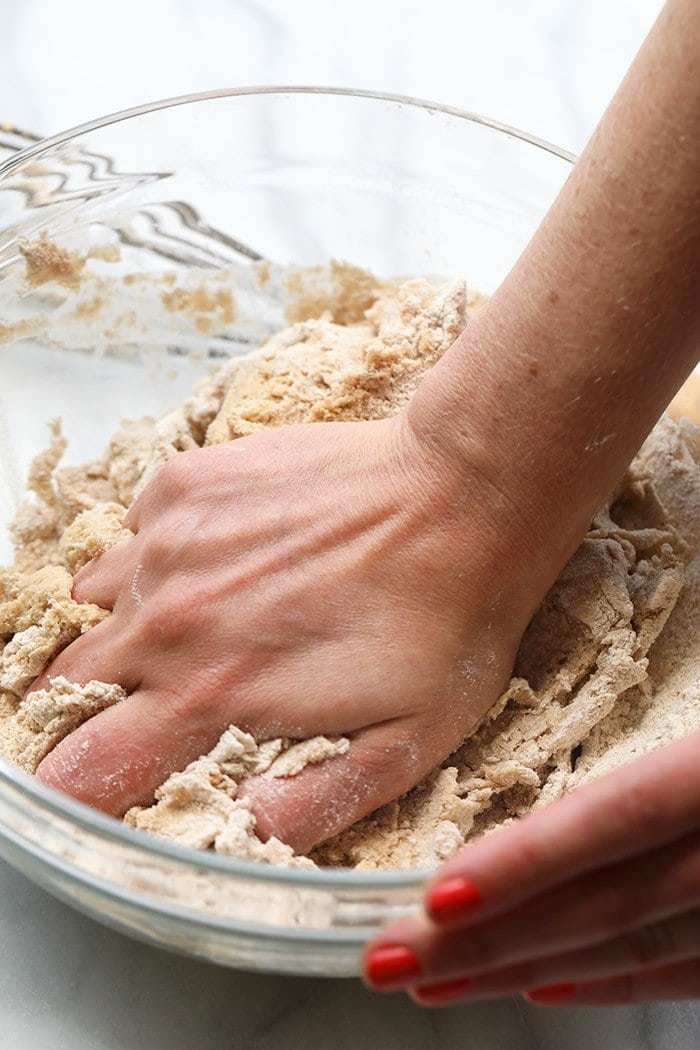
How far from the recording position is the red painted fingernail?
0.62 meters

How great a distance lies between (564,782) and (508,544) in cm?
18

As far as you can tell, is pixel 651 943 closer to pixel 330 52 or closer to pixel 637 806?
pixel 637 806

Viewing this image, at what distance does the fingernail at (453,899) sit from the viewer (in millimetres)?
507

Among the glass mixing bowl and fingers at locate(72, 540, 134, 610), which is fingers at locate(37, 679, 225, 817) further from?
→ the glass mixing bowl

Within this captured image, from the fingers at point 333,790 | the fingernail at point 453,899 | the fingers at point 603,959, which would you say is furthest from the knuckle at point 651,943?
the fingers at point 333,790

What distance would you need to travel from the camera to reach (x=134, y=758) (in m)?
0.74

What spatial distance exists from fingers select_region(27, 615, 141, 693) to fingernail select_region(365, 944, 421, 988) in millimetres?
308

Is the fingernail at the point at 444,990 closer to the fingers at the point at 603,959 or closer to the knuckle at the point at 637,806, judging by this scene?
the fingers at the point at 603,959

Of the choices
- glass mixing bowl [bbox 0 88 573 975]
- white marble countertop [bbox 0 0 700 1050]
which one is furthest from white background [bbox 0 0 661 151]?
glass mixing bowl [bbox 0 88 573 975]

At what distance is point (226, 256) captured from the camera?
1.14 metres

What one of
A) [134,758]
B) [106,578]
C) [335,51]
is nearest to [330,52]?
[335,51]

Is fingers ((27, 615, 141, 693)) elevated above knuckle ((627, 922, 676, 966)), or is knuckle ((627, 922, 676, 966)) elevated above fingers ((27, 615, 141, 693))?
knuckle ((627, 922, 676, 966))

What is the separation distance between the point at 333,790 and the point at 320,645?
10cm

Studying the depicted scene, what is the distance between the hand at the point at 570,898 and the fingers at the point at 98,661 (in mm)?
312
